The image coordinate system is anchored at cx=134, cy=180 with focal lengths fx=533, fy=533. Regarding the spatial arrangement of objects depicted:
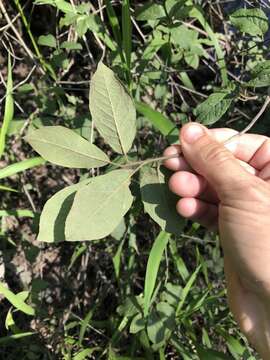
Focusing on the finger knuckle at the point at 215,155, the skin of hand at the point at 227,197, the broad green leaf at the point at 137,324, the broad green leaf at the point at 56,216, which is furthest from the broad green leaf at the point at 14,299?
the finger knuckle at the point at 215,155

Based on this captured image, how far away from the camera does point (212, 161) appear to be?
117cm

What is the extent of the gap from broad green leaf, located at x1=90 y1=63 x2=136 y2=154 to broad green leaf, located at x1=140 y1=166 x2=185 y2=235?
0.26ft

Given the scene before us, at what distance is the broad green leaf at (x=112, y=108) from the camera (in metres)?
1.04

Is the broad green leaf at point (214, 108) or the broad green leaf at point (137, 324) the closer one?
the broad green leaf at point (214, 108)

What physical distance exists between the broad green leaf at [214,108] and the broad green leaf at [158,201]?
7.5 inches

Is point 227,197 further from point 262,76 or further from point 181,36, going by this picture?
point 181,36

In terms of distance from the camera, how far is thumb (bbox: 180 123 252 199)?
1153 mm

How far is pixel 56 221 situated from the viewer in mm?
1053

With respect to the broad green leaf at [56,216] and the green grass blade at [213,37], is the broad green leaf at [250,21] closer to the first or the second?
the green grass blade at [213,37]

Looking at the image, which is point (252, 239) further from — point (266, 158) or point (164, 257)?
point (164, 257)

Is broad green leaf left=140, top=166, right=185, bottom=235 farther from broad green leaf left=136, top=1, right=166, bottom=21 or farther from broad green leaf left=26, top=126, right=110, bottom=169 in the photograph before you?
broad green leaf left=136, top=1, right=166, bottom=21

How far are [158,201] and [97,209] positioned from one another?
17 centimetres

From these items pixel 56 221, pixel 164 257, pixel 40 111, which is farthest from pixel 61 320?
pixel 56 221

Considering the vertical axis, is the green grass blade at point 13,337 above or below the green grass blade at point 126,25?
below
